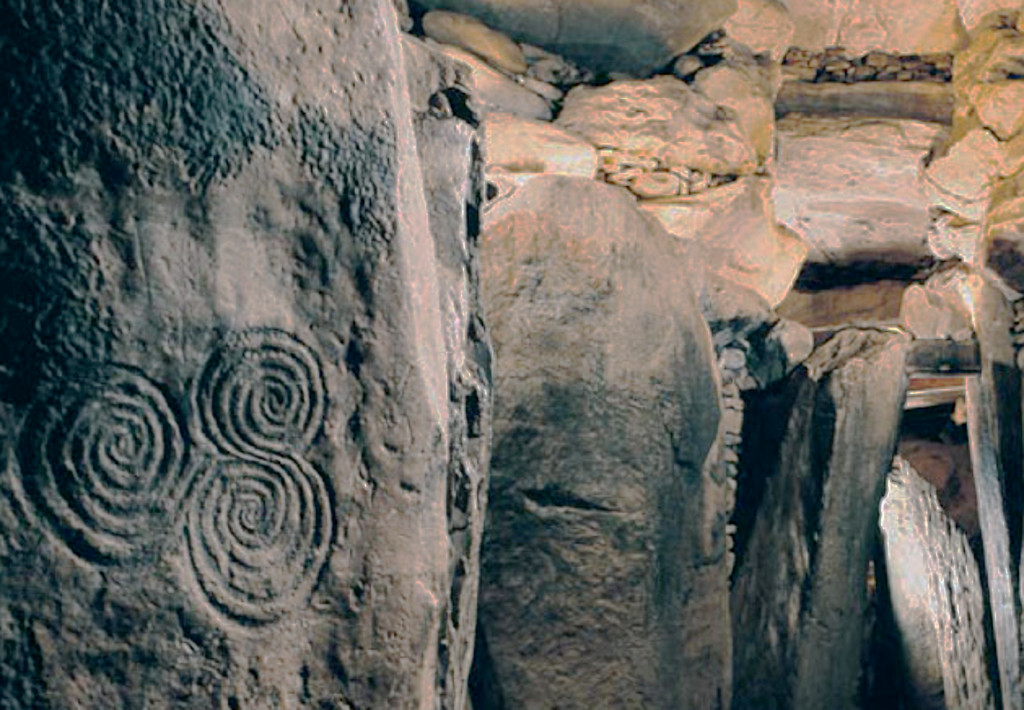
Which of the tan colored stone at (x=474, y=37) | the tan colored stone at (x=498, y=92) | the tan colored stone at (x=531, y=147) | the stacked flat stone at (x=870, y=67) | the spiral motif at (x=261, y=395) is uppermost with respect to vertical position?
the stacked flat stone at (x=870, y=67)

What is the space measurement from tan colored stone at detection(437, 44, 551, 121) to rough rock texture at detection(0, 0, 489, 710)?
2.39 meters

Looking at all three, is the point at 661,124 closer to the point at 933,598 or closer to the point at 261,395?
the point at 933,598

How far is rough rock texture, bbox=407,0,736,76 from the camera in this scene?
13.8 feet

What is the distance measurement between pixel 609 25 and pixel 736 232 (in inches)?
48.3

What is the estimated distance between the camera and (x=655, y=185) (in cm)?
451

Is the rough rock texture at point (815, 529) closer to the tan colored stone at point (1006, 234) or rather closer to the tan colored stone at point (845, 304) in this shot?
→ the tan colored stone at point (1006, 234)

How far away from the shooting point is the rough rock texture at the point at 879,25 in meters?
5.22

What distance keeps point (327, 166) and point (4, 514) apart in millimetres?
779

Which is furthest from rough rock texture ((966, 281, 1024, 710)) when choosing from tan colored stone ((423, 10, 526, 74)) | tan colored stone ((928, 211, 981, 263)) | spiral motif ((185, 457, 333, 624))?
Result: spiral motif ((185, 457, 333, 624))

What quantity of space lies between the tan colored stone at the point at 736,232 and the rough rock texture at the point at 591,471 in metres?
1.33

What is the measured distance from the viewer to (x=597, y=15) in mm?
4312

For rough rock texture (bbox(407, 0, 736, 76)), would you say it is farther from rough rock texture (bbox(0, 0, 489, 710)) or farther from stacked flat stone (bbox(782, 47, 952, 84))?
rough rock texture (bbox(0, 0, 489, 710))

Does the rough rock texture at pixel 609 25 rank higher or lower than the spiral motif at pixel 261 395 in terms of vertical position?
higher

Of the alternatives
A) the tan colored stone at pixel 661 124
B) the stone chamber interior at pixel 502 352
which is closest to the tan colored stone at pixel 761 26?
the stone chamber interior at pixel 502 352
